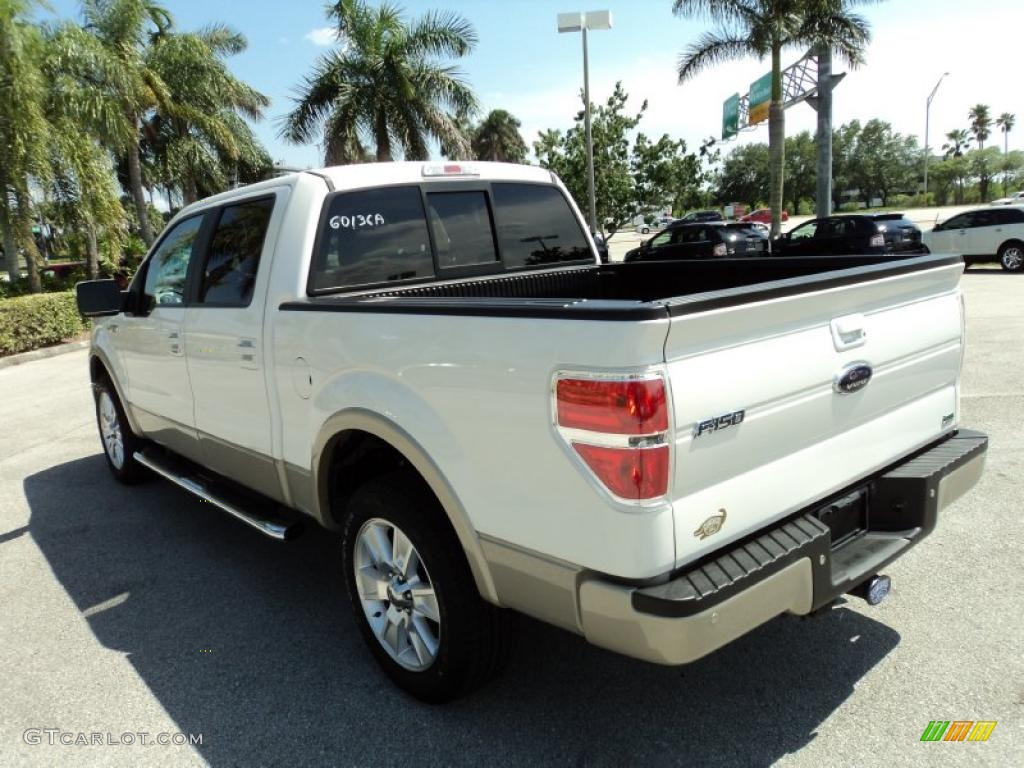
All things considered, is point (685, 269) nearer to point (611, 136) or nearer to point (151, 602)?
point (151, 602)

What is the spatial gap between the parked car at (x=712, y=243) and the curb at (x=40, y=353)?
40.2 ft

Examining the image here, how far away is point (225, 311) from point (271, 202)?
1.87 feet

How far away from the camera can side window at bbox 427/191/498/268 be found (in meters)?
3.80

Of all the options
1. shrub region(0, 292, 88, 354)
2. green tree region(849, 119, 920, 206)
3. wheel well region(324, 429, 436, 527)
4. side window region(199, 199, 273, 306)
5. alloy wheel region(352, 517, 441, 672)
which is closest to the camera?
alloy wheel region(352, 517, 441, 672)

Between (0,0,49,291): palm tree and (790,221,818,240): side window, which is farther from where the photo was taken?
(790,221,818,240): side window

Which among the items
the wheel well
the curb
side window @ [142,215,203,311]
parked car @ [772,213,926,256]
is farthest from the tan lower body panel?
→ parked car @ [772,213,926,256]

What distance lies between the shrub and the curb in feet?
0.66

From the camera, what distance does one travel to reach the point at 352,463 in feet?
10.3

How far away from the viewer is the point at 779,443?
2254 millimetres

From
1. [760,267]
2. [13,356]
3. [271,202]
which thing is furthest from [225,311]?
[13,356]

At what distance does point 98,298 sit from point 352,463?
2.60 metres

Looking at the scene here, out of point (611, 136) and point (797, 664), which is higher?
point (611, 136)

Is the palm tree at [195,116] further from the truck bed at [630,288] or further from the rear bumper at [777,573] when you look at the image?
the rear bumper at [777,573]

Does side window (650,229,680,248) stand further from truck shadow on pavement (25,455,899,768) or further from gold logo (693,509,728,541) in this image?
gold logo (693,509,728,541)
